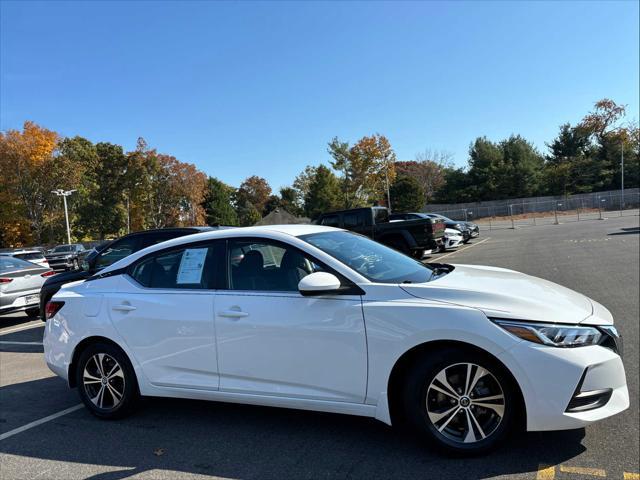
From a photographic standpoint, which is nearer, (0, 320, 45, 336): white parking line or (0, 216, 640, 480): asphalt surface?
(0, 216, 640, 480): asphalt surface

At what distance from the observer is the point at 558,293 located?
11.1 feet

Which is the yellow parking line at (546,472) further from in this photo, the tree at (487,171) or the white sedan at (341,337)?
the tree at (487,171)

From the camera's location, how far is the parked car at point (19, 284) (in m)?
9.09

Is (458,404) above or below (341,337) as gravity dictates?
below

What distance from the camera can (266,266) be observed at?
3.59 metres

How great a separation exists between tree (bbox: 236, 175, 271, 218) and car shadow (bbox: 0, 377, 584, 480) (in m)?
95.7

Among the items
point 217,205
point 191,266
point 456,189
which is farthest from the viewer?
point 217,205

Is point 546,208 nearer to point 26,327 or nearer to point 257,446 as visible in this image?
point 26,327

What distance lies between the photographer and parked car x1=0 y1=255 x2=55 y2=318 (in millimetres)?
9094

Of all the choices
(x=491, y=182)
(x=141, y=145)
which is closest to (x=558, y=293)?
(x=141, y=145)

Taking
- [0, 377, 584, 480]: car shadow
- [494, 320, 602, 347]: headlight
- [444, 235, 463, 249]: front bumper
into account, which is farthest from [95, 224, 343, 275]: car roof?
[444, 235, 463, 249]: front bumper

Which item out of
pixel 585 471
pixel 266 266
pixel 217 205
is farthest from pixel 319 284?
pixel 217 205

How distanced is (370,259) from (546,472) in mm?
1812

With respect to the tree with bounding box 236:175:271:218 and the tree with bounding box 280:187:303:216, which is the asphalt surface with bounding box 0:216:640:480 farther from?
the tree with bounding box 236:175:271:218
